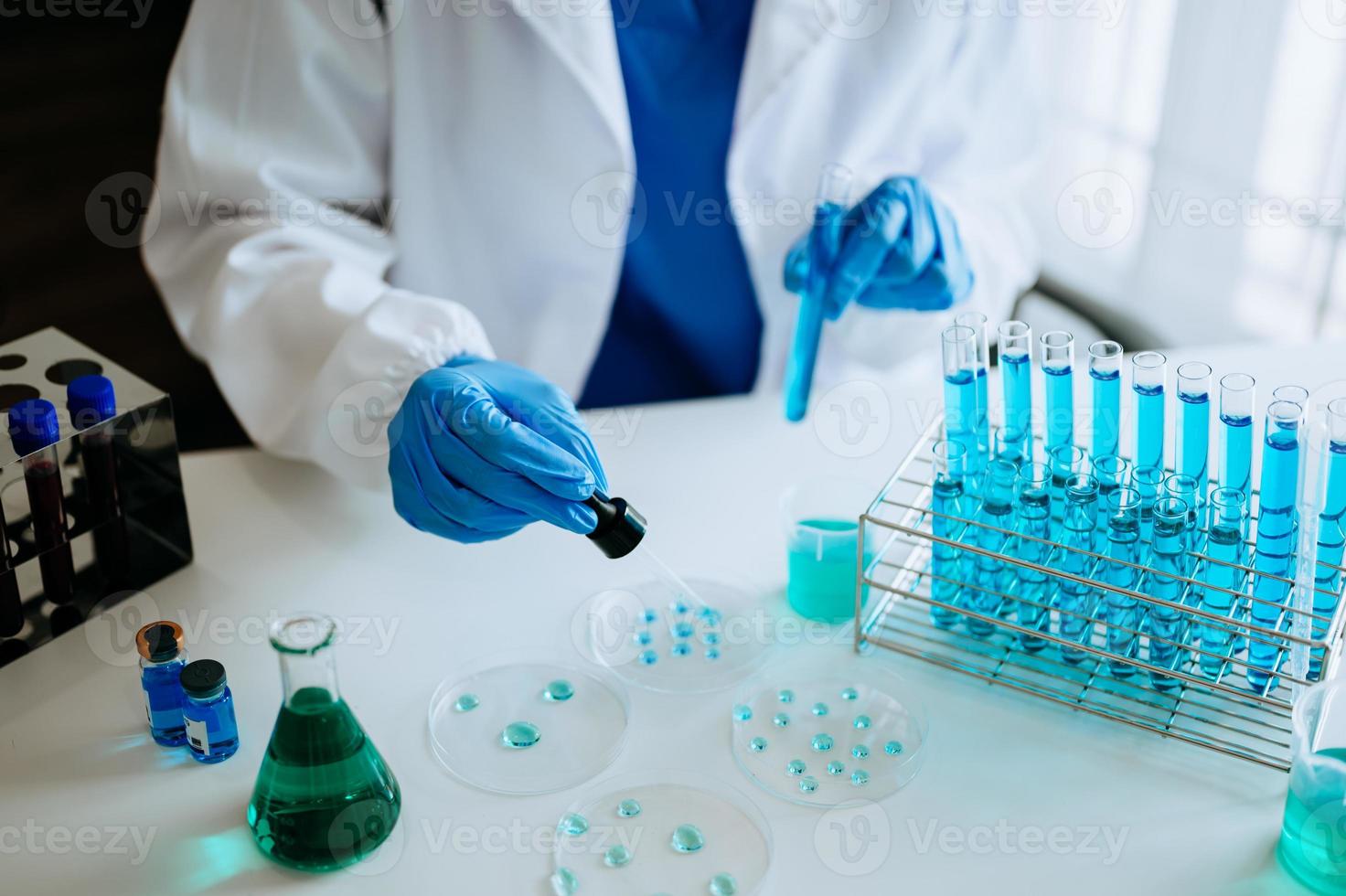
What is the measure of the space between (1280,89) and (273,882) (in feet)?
7.89

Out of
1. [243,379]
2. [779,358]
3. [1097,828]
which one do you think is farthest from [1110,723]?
[243,379]

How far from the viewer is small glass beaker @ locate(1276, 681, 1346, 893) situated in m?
0.99

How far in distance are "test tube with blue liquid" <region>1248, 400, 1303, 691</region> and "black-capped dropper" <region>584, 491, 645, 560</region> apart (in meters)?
0.55

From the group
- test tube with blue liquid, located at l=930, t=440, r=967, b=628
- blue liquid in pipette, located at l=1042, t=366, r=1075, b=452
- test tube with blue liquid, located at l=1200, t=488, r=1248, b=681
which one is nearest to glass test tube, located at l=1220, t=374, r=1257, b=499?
test tube with blue liquid, located at l=1200, t=488, r=1248, b=681

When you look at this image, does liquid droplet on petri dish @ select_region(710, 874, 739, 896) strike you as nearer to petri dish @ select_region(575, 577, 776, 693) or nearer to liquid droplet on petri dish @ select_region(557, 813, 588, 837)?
liquid droplet on petri dish @ select_region(557, 813, 588, 837)

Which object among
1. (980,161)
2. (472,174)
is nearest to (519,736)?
(472,174)

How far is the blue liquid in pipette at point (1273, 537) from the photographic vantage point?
109cm

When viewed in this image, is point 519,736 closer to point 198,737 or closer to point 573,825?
point 573,825

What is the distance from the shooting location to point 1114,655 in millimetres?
1141

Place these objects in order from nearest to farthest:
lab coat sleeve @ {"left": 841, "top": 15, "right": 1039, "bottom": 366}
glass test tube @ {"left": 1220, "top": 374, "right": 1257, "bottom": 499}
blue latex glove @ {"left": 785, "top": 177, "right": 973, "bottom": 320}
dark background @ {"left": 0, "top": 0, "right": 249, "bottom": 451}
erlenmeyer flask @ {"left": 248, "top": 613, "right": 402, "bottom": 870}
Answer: erlenmeyer flask @ {"left": 248, "top": 613, "right": 402, "bottom": 870}, glass test tube @ {"left": 1220, "top": 374, "right": 1257, "bottom": 499}, blue latex glove @ {"left": 785, "top": 177, "right": 973, "bottom": 320}, lab coat sleeve @ {"left": 841, "top": 15, "right": 1039, "bottom": 366}, dark background @ {"left": 0, "top": 0, "right": 249, "bottom": 451}

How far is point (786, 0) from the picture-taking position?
172cm

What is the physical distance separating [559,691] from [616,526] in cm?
17

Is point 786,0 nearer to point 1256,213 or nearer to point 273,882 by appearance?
point 273,882

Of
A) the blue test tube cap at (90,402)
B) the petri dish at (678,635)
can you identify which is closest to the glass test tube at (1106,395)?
the petri dish at (678,635)
